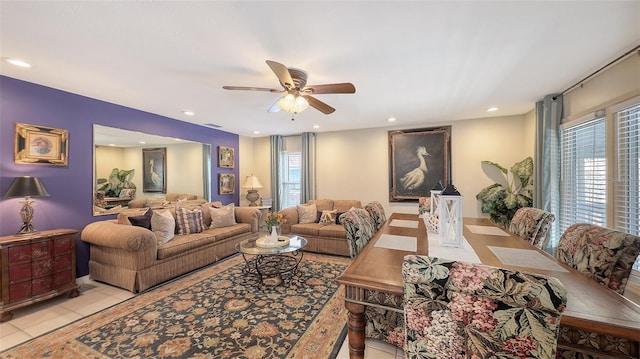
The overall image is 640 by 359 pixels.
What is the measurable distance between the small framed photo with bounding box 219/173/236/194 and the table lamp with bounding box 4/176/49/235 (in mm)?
2918

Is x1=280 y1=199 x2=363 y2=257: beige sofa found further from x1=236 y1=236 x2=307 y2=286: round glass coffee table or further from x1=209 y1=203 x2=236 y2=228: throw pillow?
x1=209 y1=203 x2=236 y2=228: throw pillow

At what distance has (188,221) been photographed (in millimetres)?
3760

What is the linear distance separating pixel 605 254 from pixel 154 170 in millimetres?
5326

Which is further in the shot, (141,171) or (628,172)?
(141,171)

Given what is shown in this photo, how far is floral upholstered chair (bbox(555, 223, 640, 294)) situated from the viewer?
4.37ft

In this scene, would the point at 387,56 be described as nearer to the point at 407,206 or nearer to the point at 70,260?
the point at 407,206

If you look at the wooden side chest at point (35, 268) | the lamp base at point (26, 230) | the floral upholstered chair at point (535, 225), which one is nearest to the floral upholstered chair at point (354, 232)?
the floral upholstered chair at point (535, 225)

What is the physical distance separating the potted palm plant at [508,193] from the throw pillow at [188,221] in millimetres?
4749

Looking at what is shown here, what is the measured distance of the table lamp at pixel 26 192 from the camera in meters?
2.36

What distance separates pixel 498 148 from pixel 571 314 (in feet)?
13.7

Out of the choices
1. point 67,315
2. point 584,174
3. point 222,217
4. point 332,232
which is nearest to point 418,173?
point 332,232

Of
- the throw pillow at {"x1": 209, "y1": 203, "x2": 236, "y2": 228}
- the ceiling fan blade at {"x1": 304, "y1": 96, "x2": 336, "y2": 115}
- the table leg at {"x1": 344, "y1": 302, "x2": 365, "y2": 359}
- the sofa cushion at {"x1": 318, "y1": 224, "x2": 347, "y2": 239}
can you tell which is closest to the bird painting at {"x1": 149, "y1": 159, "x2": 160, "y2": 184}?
the throw pillow at {"x1": 209, "y1": 203, "x2": 236, "y2": 228}

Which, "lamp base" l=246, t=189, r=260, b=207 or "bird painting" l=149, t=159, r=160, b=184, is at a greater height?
"bird painting" l=149, t=159, r=160, b=184

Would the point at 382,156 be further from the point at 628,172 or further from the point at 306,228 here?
the point at 628,172
